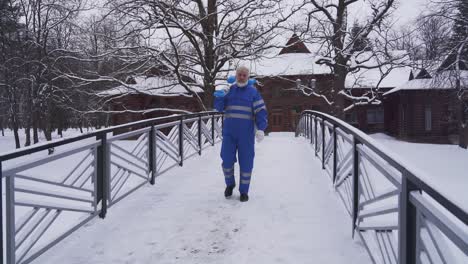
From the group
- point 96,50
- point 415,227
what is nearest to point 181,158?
point 415,227

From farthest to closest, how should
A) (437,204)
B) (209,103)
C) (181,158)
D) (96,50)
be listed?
(96,50) < (209,103) < (181,158) < (437,204)

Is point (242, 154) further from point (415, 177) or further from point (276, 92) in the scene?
point (276, 92)

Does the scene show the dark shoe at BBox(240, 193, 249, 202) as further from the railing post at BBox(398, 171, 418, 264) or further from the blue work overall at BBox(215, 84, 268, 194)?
the railing post at BBox(398, 171, 418, 264)

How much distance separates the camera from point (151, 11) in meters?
16.0

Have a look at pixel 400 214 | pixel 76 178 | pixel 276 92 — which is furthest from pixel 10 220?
pixel 276 92

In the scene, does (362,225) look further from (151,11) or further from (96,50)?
(96,50)

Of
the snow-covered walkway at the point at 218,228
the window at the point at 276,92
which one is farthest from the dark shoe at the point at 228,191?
the window at the point at 276,92

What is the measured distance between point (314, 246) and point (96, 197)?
245 centimetres

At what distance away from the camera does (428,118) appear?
31.6 metres

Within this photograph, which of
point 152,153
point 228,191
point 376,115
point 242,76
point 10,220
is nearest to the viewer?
point 10,220

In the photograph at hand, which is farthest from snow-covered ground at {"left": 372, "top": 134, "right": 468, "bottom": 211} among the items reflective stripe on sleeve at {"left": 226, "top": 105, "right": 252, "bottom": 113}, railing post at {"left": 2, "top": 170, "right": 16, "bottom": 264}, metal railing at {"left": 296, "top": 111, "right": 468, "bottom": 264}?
railing post at {"left": 2, "top": 170, "right": 16, "bottom": 264}

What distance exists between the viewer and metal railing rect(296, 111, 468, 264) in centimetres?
192

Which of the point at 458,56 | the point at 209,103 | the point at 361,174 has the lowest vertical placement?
the point at 361,174

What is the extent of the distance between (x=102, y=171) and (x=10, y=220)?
168cm
